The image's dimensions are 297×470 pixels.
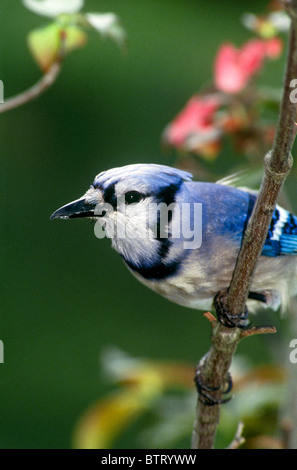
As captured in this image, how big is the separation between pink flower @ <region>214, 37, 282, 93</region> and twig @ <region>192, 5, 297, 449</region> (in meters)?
0.51

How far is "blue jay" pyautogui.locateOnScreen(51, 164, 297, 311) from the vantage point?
726 mm

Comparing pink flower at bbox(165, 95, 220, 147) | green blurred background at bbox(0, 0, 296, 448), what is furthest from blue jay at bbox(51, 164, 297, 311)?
green blurred background at bbox(0, 0, 296, 448)

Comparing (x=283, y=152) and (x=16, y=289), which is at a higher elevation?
(x=16, y=289)

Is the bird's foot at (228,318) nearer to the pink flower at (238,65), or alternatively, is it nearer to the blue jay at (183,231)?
the blue jay at (183,231)

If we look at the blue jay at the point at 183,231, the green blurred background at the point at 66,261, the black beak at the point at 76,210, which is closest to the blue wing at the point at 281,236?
the blue jay at the point at 183,231

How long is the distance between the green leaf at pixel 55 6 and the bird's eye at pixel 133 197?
29 cm

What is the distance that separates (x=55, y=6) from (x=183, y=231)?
0.34 meters

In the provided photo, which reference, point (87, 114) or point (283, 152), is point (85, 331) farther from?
point (283, 152)

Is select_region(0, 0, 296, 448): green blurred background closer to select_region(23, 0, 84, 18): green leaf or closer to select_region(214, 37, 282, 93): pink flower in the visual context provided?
select_region(214, 37, 282, 93): pink flower

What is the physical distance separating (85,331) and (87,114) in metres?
1.10

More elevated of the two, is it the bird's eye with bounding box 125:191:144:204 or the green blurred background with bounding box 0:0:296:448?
the green blurred background with bounding box 0:0:296:448

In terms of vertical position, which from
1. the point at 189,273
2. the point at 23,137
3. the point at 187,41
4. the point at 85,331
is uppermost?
the point at 187,41

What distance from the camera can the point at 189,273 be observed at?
90 centimetres
